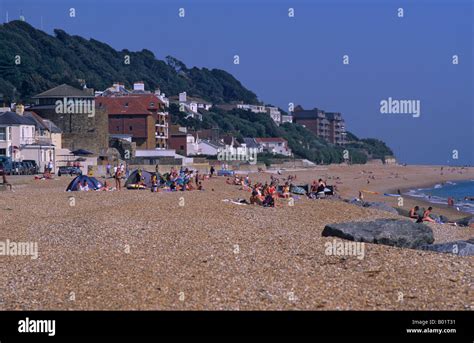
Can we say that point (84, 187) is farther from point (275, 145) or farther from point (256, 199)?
point (275, 145)

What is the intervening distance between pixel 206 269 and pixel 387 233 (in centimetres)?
367

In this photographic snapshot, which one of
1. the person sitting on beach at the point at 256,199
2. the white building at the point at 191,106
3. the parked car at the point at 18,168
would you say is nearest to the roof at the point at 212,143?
the white building at the point at 191,106

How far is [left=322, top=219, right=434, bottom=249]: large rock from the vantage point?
13211mm

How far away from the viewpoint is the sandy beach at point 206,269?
9250mm

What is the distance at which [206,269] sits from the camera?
11.1 meters

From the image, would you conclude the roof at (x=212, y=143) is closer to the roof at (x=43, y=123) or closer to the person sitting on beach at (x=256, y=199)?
the roof at (x=43, y=123)

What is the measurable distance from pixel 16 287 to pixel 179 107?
91.5 metres

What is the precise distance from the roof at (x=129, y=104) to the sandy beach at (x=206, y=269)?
47558mm

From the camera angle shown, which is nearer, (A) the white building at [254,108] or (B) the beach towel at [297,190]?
(B) the beach towel at [297,190]

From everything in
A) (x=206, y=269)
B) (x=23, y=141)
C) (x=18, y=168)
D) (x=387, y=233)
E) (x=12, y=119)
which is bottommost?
(x=206, y=269)

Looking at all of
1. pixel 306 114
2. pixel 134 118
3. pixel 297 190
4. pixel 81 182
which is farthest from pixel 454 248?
pixel 306 114

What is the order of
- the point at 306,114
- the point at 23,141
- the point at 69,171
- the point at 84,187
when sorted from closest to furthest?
→ the point at 84,187 → the point at 69,171 → the point at 23,141 → the point at 306,114

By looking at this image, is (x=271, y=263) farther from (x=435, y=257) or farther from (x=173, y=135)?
(x=173, y=135)

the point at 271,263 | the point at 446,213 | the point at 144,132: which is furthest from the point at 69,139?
the point at 271,263
